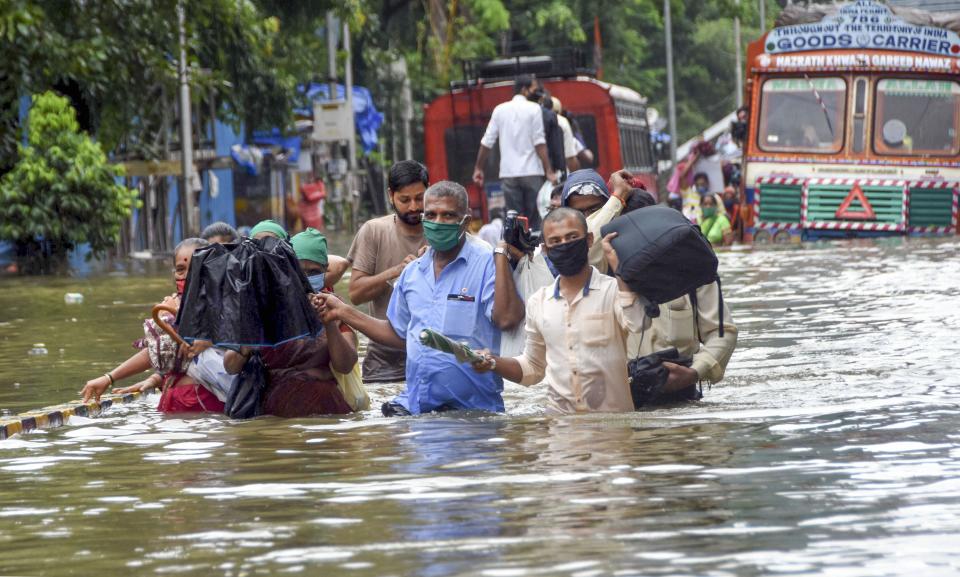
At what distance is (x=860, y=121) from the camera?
2406 cm

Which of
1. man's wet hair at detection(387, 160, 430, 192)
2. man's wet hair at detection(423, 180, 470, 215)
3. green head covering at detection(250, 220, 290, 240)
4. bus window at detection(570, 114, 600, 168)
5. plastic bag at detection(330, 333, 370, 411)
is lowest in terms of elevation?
plastic bag at detection(330, 333, 370, 411)

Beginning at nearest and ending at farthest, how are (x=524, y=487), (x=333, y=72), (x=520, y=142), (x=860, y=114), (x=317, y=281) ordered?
(x=524, y=487), (x=317, y=281), (x=520, y=142), (x=860, y=114), (x=333, y=72)

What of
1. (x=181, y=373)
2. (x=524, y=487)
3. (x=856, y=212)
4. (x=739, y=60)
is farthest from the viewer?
(x=739, y=60)

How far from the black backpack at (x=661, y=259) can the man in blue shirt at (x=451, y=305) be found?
543 mm

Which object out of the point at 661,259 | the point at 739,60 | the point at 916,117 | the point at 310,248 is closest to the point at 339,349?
the point at 310,248

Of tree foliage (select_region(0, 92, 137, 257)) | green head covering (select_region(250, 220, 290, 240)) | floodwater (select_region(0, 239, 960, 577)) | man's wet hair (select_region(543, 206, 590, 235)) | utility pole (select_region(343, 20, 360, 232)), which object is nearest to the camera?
floodwater (select_region(0, 239, 960, 577))

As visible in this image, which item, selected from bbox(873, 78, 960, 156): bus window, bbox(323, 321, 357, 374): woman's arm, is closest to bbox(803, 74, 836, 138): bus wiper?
bbox(873, 78, 960, 156): bus window

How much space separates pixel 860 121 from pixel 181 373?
16.0m

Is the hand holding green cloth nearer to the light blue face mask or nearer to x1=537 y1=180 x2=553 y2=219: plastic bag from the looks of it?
the light blue face mask

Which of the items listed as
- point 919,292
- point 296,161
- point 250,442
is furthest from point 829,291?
point 296,161

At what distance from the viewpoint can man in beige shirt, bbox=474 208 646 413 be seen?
8133mm

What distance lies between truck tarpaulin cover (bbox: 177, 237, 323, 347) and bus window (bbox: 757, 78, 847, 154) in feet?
53.9

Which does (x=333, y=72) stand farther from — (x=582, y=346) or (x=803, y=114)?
(x=582, y=346)

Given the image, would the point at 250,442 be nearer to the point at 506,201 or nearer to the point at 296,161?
the point at 506,201
